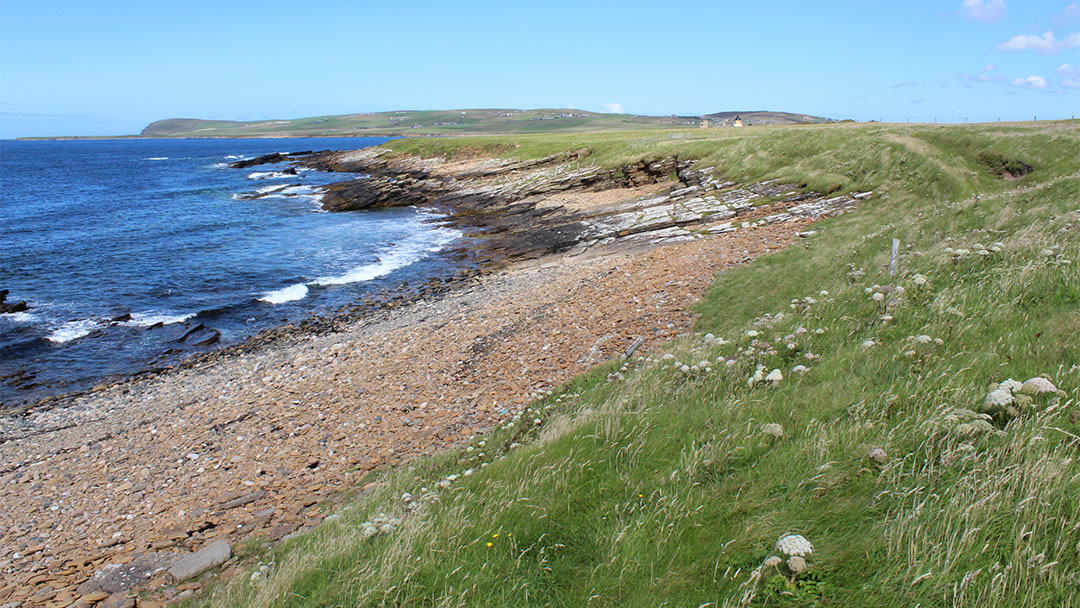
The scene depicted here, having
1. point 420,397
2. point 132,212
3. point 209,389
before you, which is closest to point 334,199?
point 132,212

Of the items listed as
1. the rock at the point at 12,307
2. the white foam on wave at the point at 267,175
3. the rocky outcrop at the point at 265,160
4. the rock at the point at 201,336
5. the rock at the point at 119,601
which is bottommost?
A: the rock at the point at 201,336

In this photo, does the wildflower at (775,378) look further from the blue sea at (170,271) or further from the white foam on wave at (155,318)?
the white foam on wave at (155,318)

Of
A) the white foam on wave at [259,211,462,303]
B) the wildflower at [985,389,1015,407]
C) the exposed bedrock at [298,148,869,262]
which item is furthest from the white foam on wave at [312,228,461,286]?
the wildflower at [985,389,1015,407]

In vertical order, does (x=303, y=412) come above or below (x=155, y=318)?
above

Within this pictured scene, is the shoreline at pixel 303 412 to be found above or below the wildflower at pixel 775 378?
below

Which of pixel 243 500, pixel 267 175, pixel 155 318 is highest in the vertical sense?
pixel 267 175

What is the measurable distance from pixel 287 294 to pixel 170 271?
11.1m

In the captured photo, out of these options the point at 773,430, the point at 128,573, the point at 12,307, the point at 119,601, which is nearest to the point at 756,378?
the point at 773,430

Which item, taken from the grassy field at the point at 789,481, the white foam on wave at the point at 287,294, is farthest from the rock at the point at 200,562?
the white foam on wave at the point at 287,294

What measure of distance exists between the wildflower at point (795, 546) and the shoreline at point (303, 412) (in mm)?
7440

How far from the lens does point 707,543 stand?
5.13 meters

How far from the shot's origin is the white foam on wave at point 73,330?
24125mm

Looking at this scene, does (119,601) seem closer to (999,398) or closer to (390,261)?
(999,398)

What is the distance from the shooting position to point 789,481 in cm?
552
